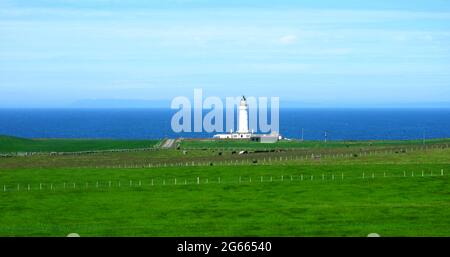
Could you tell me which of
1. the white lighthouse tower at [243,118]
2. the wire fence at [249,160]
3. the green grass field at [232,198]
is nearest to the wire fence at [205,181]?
the green grass field at [232,198]

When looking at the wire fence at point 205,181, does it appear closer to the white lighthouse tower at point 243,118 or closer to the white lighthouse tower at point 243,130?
the white lighthouse tower at point 243,130

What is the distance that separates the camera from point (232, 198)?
62.6 m

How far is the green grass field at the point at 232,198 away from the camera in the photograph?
146 ft

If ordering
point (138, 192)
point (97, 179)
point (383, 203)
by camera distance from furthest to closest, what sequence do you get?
point (97, 179) < point (138, 192) < point (383, 203)

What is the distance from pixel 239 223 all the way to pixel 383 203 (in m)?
15.9

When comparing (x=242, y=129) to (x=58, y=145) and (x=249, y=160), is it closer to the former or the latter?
(x=58, y=145)

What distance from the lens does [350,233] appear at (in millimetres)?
41250

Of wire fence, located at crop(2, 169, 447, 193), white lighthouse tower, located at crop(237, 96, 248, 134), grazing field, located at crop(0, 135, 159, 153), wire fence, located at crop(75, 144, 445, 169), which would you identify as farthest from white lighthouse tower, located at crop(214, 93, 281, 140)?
wire fence, located at crop(2, 169, 447, 193)

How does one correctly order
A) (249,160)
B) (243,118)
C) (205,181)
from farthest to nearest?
(243,118) < (249,160) < (205,181)

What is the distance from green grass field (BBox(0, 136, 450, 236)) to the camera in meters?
44.5

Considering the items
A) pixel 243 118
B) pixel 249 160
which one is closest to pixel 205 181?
pixel 249 160
